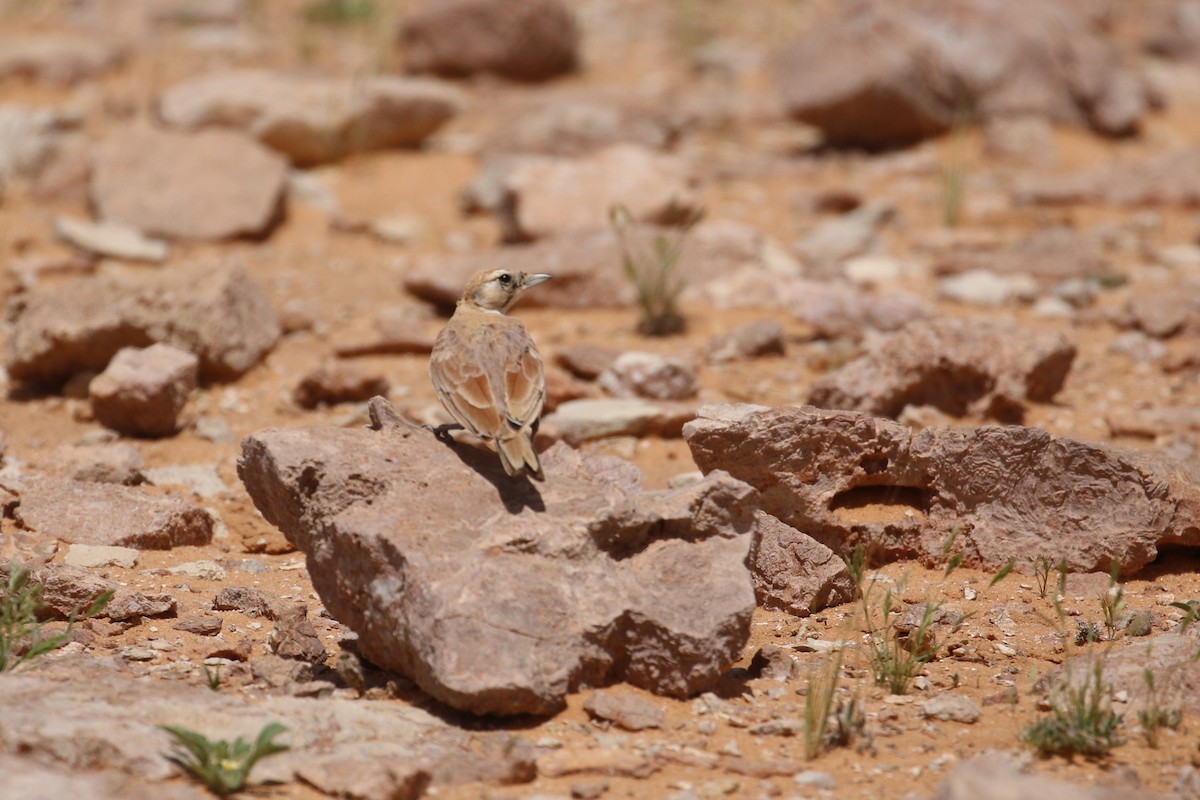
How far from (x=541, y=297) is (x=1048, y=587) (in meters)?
4.63

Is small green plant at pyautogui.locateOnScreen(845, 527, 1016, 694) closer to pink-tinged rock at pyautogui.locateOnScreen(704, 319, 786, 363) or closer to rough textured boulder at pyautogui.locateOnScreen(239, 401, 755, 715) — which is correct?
rough textured boulder at pyautogui.locateOnScreen(239, 401, 755, 715)

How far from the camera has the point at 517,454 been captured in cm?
468

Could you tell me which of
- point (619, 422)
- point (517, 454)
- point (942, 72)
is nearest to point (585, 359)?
point (619, 422)

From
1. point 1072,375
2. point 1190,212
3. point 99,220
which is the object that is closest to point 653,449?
point 1072,375

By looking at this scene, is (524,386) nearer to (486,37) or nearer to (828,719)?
(828,719)

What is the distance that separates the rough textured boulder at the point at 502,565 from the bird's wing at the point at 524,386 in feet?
0.77

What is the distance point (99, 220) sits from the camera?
10.5m

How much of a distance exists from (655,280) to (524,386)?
420 cm

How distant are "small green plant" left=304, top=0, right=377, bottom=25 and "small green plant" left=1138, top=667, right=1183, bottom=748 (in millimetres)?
12992

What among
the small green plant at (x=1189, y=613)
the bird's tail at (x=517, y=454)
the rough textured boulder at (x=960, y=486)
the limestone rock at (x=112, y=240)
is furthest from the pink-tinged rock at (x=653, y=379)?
the limestone rock at (x=112, y=240)

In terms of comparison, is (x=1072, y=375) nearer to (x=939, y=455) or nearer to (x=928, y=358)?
(x=928, y=358)

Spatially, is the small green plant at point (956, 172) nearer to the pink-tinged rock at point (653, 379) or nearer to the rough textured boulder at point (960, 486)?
the pink-tinged rock at point (653, 379)

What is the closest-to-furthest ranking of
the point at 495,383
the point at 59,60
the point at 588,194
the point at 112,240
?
the point at 495,383
the point at 112,240
the point at 588,194
the point at 59,60

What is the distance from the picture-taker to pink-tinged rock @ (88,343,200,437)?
7.30m
